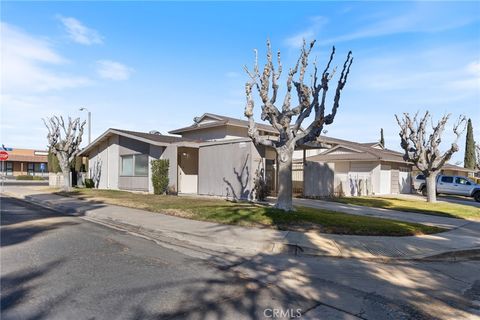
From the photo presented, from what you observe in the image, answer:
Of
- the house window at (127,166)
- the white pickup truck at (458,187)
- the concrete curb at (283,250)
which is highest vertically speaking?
the house window at (127,166)

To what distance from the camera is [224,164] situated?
19125 mm

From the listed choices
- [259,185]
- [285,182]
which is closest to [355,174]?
[259,185]

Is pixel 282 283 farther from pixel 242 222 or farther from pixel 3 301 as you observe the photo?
pixel 242 222

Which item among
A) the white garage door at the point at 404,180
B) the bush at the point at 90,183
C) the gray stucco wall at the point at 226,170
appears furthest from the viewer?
the white garage door at the point at 404,180

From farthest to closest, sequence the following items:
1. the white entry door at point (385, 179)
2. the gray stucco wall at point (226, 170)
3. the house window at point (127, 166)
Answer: the white entry door at point (385, 179)
the house window at point (127, 166)
the gray stucco wall at point (226, 170)

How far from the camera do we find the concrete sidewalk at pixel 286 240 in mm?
8461

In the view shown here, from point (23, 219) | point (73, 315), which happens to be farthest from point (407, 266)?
point (23, 219)

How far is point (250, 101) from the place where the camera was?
45.4ft

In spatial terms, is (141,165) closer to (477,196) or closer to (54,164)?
(54,164)

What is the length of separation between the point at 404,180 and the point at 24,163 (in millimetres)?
58945

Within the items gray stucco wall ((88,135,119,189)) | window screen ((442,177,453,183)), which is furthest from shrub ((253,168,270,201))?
window screen ((442,177,453,183))

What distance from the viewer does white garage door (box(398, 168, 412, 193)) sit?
107 feet

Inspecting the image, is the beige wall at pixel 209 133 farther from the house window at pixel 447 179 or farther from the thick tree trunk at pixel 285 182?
the house window at pixel 447 179

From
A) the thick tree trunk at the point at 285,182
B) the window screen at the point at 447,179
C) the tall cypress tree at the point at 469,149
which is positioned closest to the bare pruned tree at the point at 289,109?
the thick tree trunk at the point at 285,182
